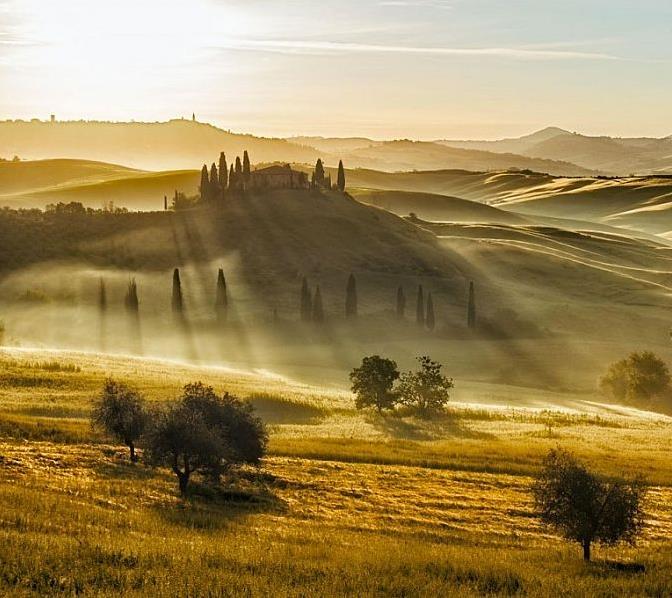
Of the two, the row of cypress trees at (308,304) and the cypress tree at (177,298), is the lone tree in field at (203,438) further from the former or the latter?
the cypress tree at (177,298)

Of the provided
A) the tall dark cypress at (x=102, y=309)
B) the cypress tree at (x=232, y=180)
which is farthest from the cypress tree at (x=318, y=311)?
the cypress tree at (x=232, y=180)

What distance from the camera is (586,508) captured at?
93.8 ft

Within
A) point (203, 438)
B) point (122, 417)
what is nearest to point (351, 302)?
point (122, 417)

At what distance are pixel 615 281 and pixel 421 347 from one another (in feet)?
216

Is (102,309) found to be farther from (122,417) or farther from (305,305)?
(122,417)

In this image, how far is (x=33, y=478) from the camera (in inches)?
1257

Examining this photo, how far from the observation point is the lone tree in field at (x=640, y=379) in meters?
88.8

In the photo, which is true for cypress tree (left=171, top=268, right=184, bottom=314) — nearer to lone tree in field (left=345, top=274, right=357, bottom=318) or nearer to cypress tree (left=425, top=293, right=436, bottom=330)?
lone tree in field (left=345, top=274, right=357, bottom=318)

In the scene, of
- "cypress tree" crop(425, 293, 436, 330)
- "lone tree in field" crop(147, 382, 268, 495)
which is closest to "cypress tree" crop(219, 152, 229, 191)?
"cypress tree" crop(425, 293, 436, 330)

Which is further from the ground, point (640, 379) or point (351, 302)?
point (351, 302)

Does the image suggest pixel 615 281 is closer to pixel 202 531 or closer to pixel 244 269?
pixel 244 269

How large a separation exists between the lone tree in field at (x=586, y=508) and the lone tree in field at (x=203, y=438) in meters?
13.2

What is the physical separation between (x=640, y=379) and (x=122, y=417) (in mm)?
63863

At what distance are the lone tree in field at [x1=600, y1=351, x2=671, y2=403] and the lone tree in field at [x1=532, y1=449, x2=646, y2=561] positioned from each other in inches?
2468
